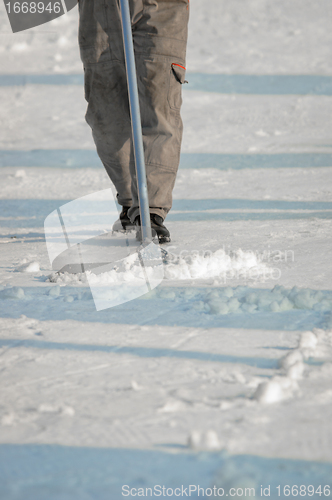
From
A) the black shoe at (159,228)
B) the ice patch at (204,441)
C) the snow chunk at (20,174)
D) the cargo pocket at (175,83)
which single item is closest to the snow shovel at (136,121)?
the black shoe at (159,228)

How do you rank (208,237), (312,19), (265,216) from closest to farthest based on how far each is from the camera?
(208,237), (265,216), (312,19)

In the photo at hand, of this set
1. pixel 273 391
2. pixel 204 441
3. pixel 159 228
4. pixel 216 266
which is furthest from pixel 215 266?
pixel 204 441

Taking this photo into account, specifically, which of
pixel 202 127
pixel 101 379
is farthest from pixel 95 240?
pixel 202 127

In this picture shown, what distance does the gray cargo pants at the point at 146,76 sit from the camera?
5.89 ft

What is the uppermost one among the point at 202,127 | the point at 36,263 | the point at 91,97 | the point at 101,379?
the point at 91,97

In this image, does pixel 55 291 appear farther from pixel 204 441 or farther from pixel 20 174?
pixel 20 174

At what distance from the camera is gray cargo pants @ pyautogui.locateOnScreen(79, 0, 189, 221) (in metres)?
1.80

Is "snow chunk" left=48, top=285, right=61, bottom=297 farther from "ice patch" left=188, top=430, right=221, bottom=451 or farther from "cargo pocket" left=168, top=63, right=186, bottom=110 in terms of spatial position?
"cargo pocket" left=168, top=63, right=186, bottom=110

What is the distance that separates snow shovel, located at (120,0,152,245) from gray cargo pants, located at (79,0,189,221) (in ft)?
0.48

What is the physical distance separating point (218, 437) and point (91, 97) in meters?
1.56

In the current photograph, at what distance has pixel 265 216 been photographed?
222 centimetres

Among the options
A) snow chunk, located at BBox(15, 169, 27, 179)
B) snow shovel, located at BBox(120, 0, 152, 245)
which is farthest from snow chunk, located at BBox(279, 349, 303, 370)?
snow chunk, located at BBox(15, 169, 27, 179)

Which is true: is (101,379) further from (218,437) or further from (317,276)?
(317,276)

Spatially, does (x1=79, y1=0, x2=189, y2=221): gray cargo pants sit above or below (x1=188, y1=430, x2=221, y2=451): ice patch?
above
